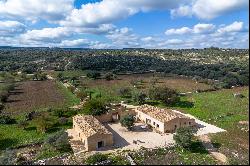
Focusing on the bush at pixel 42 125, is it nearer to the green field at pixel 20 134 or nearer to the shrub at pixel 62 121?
the green field at pixel 20 134

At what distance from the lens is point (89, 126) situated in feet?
130

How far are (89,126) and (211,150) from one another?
47.7 ft

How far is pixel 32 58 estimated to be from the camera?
16262 centimetres

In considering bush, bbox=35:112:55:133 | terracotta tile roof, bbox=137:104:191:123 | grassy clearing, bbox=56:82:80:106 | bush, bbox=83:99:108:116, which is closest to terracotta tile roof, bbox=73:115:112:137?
bush, bbox=83:99:108:116

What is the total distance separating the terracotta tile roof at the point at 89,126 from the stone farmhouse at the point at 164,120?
7.89 m

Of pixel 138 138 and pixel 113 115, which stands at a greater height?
pixel 113 115

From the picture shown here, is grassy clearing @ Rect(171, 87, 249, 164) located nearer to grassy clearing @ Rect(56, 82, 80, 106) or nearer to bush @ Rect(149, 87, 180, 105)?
bush @ Rect(149, 87, 180, 105)

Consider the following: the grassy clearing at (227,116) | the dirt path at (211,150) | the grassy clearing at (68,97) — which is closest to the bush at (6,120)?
the grassy clearing at (68,97)

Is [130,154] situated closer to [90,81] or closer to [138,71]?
[90,81]

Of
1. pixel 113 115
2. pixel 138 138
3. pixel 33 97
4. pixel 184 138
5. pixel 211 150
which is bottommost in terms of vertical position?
pixel 211 150

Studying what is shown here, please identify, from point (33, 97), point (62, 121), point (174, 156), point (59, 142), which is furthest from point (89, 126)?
point (33, 97)

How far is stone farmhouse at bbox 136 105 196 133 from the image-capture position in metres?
42.6

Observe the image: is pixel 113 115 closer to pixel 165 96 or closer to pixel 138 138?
pixel 138 138

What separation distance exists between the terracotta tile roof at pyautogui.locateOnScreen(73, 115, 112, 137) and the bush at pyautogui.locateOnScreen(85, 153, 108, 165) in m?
3.82
